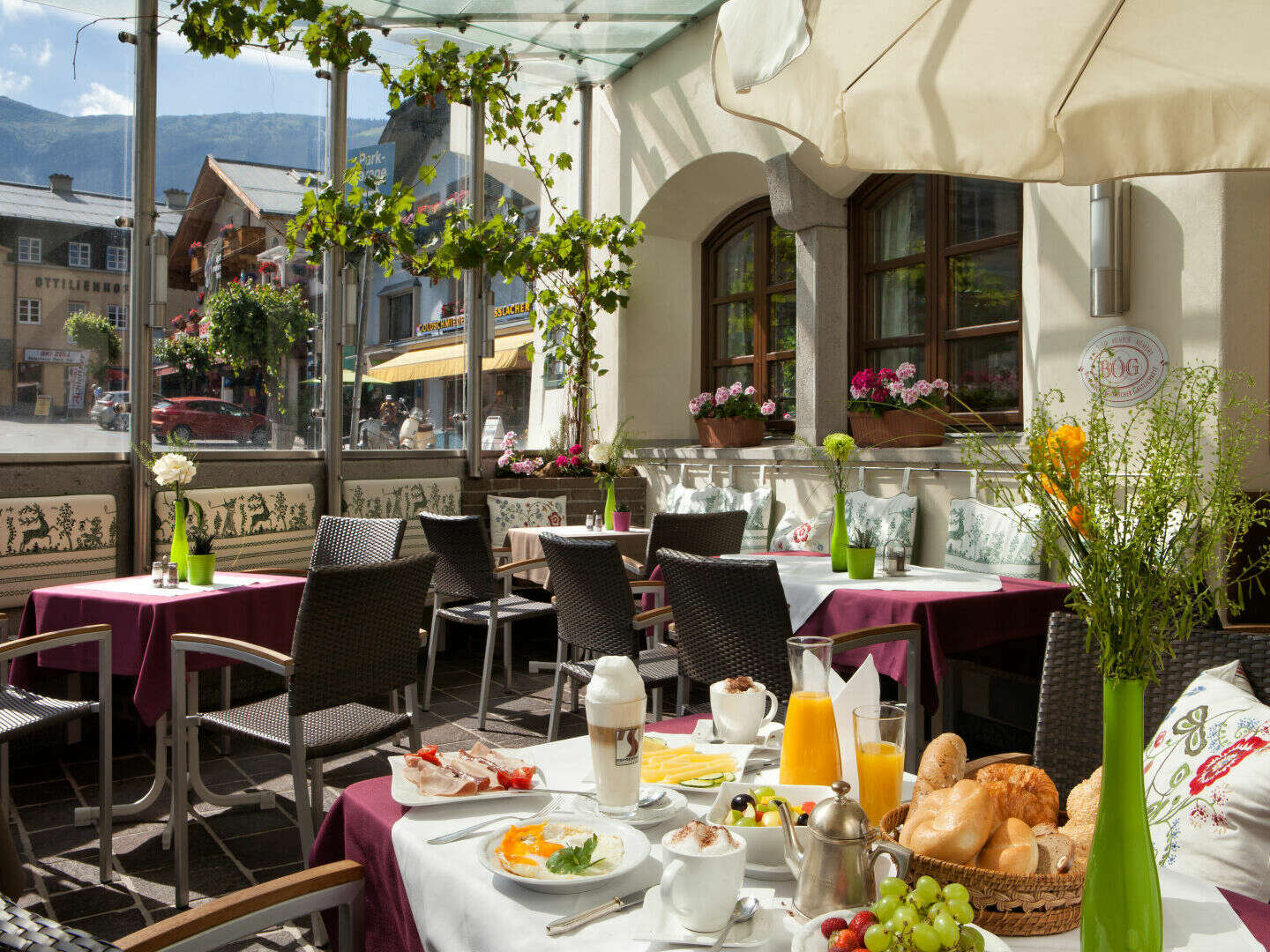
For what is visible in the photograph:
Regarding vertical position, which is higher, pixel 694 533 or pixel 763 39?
pixel 763 39

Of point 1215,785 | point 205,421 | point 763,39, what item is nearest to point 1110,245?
point 763,39

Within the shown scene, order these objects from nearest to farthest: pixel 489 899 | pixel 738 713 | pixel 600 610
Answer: pixel 489 899 < pixel 738 713 < pixel 600 610

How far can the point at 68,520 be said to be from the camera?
498 cm

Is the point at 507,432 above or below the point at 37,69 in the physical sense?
below

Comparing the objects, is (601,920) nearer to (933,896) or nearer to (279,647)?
(933,896)

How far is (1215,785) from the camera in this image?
1.39 metres

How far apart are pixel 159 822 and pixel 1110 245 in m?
4.30

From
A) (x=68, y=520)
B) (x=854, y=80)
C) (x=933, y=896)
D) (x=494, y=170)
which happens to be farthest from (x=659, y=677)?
(x=494, y=170)

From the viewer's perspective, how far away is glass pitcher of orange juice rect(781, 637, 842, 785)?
4.24 feet

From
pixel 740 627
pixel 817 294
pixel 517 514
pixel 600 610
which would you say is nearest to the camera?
pixel 740 627

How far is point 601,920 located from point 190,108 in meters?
5.96

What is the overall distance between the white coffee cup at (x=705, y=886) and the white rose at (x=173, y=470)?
308 cm

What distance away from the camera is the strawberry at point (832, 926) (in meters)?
0.85

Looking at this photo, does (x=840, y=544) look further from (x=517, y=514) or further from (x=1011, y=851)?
(x=517, y=514)
